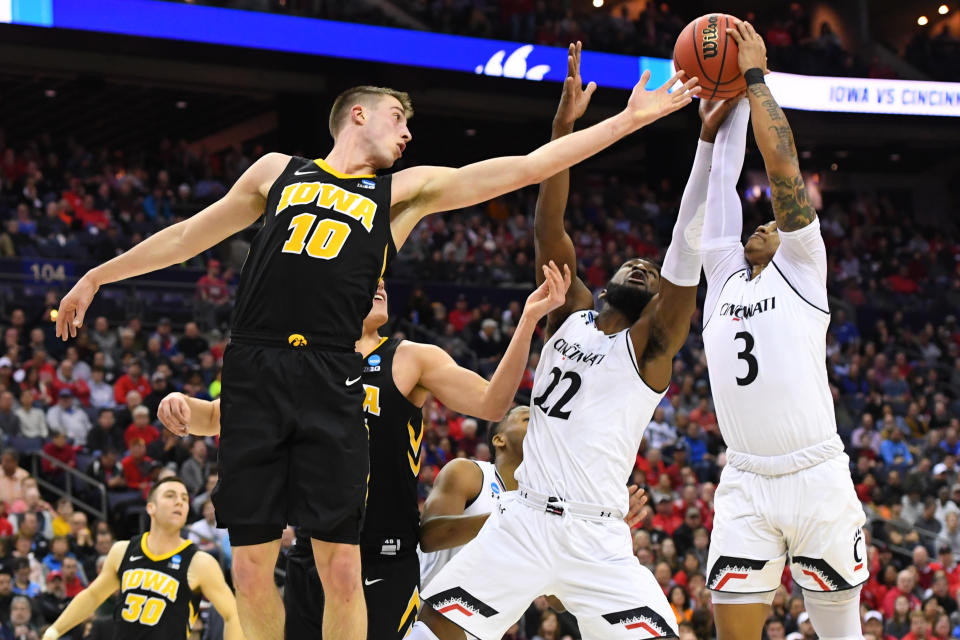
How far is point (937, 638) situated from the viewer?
13078 millimetres

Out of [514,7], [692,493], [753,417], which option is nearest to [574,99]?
[753,417]

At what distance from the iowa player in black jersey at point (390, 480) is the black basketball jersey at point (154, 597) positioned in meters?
2.90

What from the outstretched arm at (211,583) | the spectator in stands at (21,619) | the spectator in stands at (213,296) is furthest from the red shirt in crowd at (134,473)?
the outstretched arm at (211,583)

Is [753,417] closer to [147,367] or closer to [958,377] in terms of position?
[147,367]

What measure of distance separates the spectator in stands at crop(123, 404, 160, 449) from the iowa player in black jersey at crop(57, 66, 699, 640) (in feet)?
29.2

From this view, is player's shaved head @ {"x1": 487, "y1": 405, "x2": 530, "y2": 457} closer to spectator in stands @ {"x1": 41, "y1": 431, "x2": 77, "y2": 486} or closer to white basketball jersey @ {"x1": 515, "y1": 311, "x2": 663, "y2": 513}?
white basketball jersey @ {"x1": 515, "y1": 311, "x2": 663, "y2": 513}

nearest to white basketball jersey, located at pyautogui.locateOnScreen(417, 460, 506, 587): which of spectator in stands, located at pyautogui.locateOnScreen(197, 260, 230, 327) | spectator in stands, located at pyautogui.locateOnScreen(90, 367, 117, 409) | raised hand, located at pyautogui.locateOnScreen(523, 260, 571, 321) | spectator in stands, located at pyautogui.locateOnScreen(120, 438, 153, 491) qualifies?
raised hand, located at pyautogui.locateOnScreen(523, 260, 571, 321)

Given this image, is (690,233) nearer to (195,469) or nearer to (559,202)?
(559,202)

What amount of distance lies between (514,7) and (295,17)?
5.28m

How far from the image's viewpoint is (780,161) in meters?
5.21

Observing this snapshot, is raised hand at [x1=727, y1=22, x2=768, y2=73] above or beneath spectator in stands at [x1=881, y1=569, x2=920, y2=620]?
above

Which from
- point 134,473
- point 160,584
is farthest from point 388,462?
point 134,473

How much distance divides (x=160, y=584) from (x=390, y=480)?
332cm

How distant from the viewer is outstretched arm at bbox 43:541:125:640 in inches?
297
